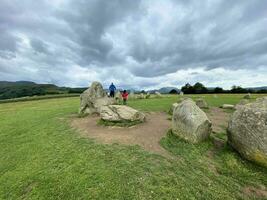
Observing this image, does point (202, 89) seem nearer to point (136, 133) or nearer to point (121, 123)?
point (121, 123)

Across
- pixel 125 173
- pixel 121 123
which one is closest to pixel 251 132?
pixel 125 173

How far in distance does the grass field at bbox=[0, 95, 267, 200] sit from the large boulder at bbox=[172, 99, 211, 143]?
1.41 ft

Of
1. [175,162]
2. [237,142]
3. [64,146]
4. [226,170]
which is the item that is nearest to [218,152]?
[237,142]

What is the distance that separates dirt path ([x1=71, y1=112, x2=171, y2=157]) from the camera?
9055 millimetres

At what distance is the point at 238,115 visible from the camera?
8180mm

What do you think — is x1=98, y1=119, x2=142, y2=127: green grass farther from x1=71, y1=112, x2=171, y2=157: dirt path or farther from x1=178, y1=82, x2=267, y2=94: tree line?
x1=178, y1=82, x2=267, y2=94: tree line

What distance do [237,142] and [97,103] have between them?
41.2 ft

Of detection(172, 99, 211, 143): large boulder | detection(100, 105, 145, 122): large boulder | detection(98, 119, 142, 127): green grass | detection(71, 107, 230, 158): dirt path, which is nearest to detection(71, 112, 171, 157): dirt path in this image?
detection(71, 107, 230, 158): dirt path

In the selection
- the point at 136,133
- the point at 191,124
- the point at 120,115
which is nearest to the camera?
the point at 191,124

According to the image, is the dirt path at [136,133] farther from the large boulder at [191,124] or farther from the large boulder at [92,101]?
the large boulder at [92,101]

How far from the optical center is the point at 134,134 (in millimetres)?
10516

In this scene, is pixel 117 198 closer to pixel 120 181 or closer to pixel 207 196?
pixel 120 181

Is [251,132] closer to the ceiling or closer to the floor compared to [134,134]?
closer to the ceiling

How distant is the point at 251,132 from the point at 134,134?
579 cm
